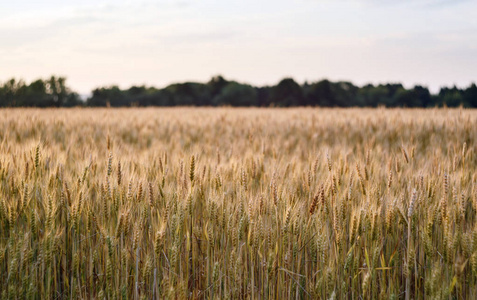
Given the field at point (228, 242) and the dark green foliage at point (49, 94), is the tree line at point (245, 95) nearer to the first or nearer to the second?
the dark green foliage at point (49, 94)

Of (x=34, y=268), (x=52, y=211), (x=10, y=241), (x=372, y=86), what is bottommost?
(x=34, y=268)

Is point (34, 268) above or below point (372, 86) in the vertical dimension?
below

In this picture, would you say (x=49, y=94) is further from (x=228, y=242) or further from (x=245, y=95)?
(x=228, y=242)

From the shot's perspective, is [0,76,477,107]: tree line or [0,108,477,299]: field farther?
[0,76,477,107]: tree line

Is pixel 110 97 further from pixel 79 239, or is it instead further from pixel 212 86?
pixel 79 239

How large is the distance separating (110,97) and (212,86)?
1135 centimetres

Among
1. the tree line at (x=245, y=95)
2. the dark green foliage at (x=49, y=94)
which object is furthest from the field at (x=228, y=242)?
the dark green foliage at (x=49, y=94)

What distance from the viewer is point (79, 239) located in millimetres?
1951

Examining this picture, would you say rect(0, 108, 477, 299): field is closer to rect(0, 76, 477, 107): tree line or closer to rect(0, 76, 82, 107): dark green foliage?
rect(0, 76, 477, 107): tree line

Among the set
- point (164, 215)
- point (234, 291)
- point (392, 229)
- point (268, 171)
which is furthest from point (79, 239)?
point (392, 229)

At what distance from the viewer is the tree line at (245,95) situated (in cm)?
3394

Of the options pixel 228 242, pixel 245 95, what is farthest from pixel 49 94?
pixel 228 242

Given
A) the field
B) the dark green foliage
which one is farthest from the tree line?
the field

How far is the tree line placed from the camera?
111ft
